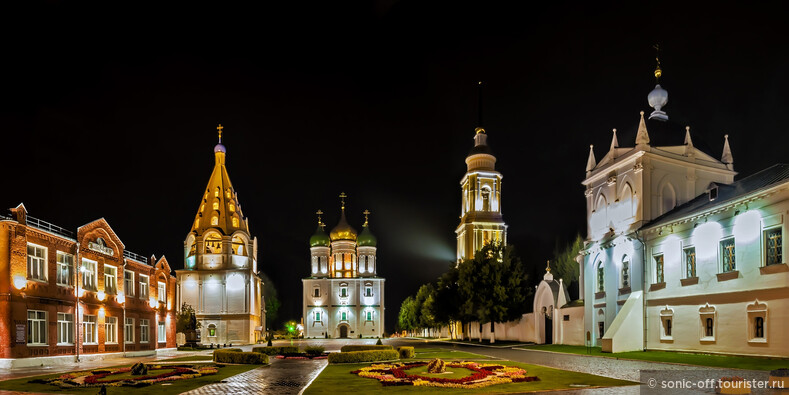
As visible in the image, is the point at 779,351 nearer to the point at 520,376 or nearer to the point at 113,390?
the point at 520,376

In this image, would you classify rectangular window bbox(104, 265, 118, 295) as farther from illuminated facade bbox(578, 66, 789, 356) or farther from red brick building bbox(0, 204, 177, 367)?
illuminated facade bbox(578, 66, 789, 356)

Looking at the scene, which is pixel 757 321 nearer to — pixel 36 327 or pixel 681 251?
pixel 681 251

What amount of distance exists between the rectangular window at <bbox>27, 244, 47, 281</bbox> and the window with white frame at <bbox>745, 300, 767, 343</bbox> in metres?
32.2

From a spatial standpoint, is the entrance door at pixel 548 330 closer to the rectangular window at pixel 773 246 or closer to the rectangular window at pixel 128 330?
the rectangular window at pixel 773 246

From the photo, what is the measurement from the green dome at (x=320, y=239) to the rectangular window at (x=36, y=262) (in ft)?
265

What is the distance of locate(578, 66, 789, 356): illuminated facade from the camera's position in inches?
1086

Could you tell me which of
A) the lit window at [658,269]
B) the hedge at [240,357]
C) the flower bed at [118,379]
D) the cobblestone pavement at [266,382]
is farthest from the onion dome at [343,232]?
the flower bed at [118,379]

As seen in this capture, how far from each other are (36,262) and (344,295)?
7757 centimetres

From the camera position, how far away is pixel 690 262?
3275 centimetres

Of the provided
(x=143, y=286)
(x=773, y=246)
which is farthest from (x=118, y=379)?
(x=773, y=246)

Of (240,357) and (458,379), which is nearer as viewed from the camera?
(458,379)

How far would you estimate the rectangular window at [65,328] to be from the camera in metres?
32.9

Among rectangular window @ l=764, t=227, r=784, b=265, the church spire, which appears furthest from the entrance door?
rectangular window @ l=764, t=227, r=784, b=265

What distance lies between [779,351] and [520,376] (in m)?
13.0
